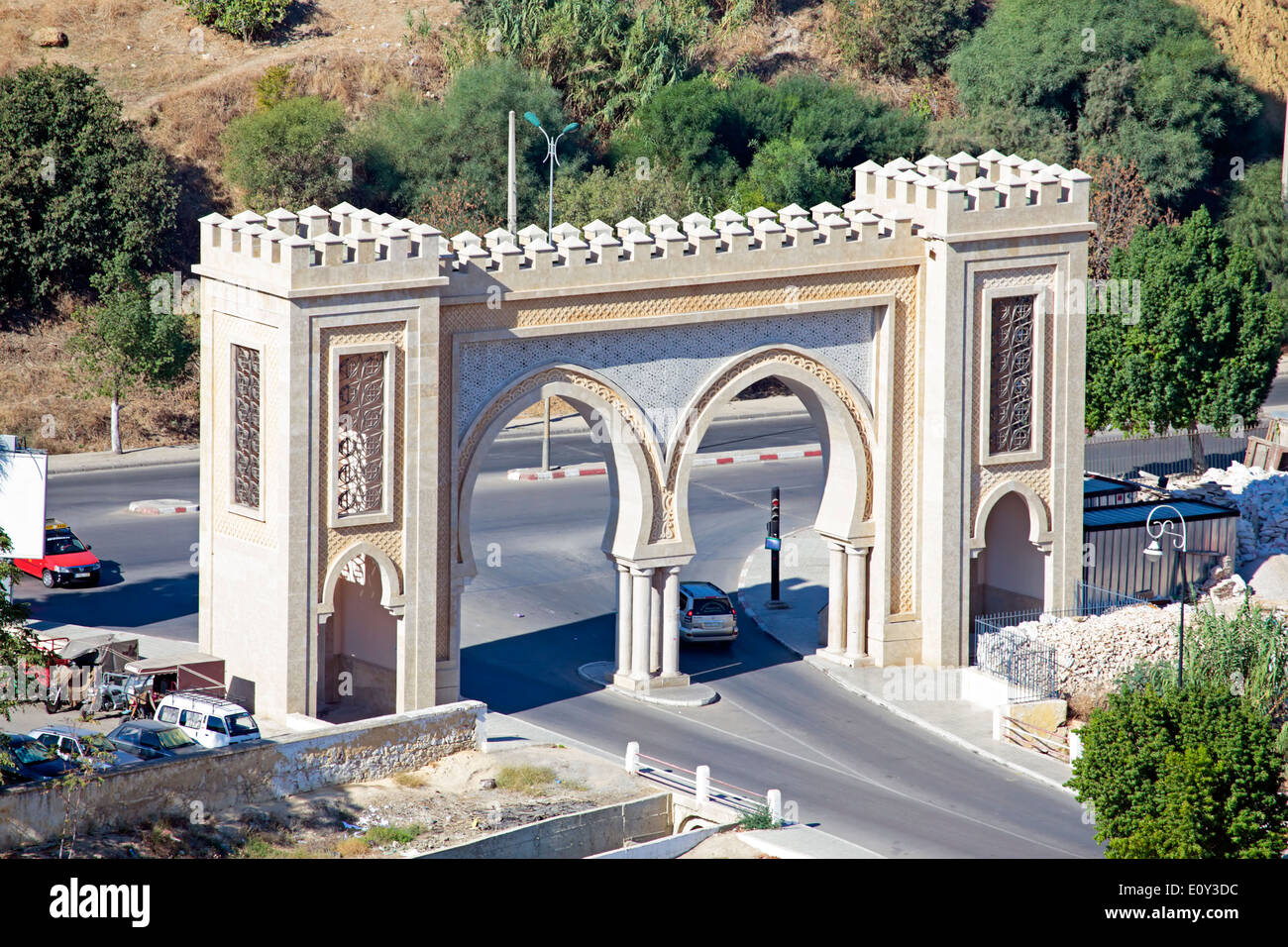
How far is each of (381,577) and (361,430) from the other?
9.34 feet

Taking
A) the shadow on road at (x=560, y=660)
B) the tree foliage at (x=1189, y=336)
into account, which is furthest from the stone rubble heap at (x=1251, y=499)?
the shadow on road at (x=560, y=660)

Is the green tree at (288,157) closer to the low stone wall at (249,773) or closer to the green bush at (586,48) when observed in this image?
the green bush at (586,48)

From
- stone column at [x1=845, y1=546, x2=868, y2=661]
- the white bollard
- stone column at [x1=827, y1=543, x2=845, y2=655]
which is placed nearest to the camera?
the white bollard

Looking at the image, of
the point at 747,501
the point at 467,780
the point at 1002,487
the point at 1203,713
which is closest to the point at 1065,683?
the point at 1002,487

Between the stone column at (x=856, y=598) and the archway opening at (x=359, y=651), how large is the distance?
31.8 ft

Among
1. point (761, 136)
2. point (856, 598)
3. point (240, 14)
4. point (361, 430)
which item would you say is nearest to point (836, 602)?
point (856, 598)

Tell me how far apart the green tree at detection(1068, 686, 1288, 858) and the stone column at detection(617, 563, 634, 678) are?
9.82 meters

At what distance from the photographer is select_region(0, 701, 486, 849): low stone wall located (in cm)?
3045

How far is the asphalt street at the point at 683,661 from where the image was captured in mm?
34906

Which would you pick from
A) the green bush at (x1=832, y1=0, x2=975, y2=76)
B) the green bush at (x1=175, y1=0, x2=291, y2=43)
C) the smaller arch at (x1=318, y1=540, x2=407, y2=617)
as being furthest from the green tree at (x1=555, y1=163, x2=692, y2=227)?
the smaller arch at (x1=318, y1=540, x2=407, y2=617)

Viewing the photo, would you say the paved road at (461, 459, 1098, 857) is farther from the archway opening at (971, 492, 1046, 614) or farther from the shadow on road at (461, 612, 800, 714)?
the archway opening at (971, 492, 1046, 614)

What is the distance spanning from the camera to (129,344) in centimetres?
5675

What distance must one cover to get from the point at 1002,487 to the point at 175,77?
1699 inches

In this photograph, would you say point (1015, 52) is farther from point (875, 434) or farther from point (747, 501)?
point (875, 434)
